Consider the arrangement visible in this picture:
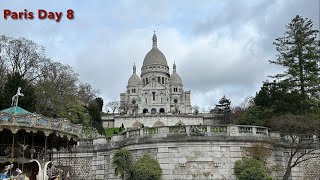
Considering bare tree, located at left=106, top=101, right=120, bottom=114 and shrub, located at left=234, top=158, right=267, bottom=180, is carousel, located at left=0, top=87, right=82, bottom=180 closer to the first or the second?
shrub, located at left=234, top=158, right=267, bottom=180

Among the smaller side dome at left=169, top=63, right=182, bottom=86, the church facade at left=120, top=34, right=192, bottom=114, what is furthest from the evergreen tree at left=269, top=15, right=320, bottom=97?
the smaller side dome at left=169, top=63, right=182, bottom=86

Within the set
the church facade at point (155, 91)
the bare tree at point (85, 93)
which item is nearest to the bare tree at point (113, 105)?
the church facade at point (155, 91)

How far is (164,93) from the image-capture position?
13875cm

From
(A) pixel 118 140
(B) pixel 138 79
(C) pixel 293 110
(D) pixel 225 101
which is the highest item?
(B) pixel 138 79

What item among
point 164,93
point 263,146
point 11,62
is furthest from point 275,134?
point 164,93

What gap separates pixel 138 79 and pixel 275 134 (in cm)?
11895

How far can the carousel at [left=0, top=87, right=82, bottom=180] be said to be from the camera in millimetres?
23734

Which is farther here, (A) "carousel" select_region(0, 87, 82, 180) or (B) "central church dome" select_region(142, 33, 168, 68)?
(B) "central church dome" select_region(142, 33, 168, 68)

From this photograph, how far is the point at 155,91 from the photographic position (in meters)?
138

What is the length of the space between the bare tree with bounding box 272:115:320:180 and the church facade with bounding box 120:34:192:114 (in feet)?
313

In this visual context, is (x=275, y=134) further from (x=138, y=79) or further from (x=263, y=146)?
(x=138, y=79)

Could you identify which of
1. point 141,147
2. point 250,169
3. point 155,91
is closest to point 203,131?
point 250,169

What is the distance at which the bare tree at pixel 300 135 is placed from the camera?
30906mm

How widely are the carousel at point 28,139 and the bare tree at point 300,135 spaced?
16143mm
